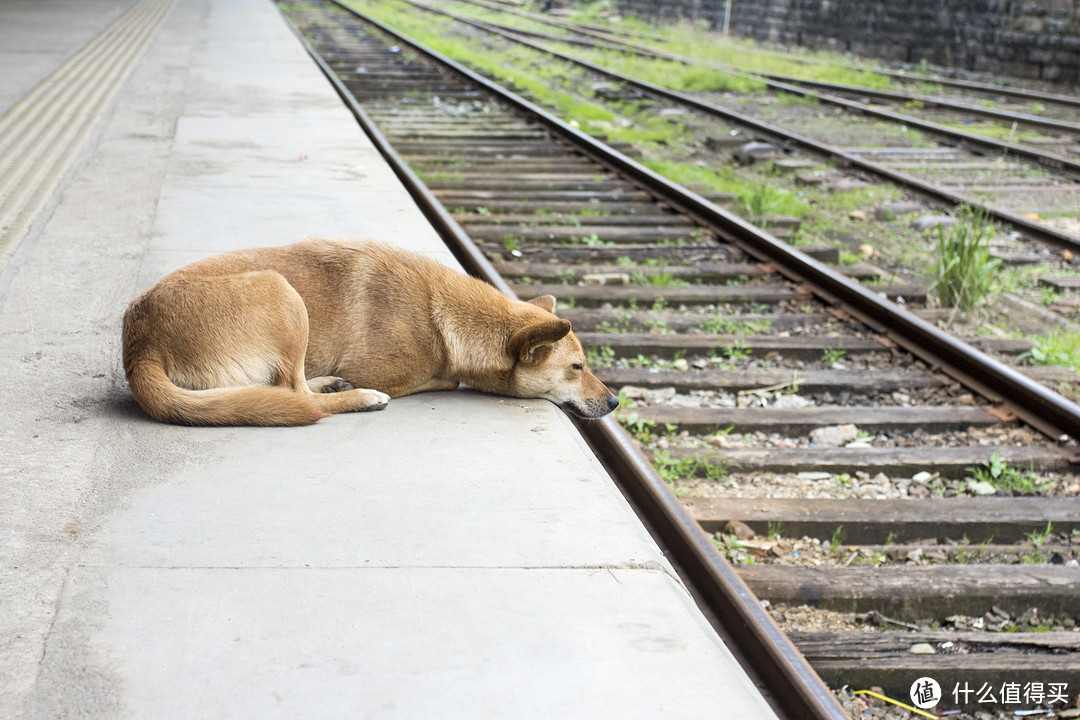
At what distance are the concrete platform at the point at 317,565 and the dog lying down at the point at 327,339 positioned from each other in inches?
4.1

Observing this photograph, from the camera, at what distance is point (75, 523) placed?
2.69 meters

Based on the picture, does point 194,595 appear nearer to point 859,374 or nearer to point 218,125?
point 859,374

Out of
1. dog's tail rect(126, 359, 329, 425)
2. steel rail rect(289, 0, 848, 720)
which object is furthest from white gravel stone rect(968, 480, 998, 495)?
dog's tail rect(126, 359, 329, 425)

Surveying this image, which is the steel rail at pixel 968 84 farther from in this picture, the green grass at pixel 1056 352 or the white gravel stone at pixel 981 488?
the white gravel stone at pixel 981 488

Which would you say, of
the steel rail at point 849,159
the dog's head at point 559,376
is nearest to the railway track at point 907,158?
the steel rail at point 849,159

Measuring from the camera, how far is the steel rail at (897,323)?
178 inches

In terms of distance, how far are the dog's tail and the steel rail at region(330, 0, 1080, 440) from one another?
3237 millimetres

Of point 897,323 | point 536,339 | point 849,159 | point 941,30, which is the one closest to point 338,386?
point 536,339

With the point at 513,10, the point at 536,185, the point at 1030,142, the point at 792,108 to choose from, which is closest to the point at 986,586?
the point at 536,185

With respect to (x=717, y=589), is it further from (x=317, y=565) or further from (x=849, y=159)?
(x=849, y=159)

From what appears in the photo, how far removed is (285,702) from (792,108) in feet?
46.1

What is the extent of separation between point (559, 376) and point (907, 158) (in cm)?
865


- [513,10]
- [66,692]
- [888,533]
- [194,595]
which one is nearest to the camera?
[66,692]

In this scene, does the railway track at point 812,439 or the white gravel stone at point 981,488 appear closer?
the railway track at point 812,439
